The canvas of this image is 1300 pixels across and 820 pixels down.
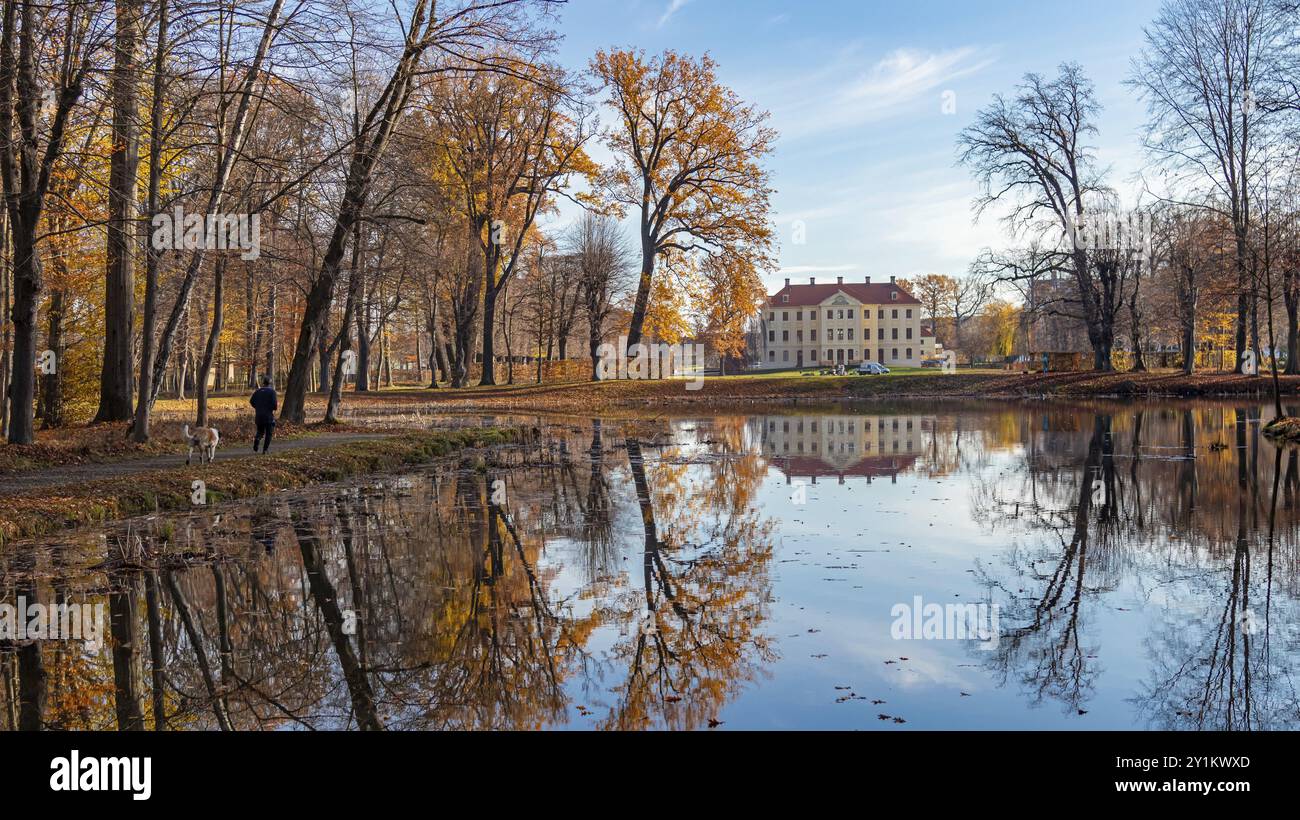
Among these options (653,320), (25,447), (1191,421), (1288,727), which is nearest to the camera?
(1288,727)

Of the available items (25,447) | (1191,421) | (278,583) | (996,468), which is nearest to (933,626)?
(278,583)

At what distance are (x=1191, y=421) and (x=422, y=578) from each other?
87.6 ft

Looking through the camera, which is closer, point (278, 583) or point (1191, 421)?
point (278, 583)

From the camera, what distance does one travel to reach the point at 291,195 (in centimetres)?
1788

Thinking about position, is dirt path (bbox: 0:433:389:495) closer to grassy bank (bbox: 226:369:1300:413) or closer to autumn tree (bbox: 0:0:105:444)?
autumn tree (bbox: 0:0:105:444)

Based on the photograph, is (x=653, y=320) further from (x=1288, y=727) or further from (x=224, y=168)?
(x=1288, y=727)

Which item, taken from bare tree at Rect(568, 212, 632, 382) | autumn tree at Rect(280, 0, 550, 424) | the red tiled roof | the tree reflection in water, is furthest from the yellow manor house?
the tree reflection in water

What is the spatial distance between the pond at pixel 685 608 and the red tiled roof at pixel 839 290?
9234 cm

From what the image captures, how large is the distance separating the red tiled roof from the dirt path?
293 ft

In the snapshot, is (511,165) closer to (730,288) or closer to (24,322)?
(730,288)

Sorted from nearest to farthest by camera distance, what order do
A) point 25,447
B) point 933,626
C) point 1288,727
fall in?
point 1288,727, point 933,626, point 25,447

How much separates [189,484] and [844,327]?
96.7m

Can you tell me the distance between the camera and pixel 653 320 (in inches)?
1907
